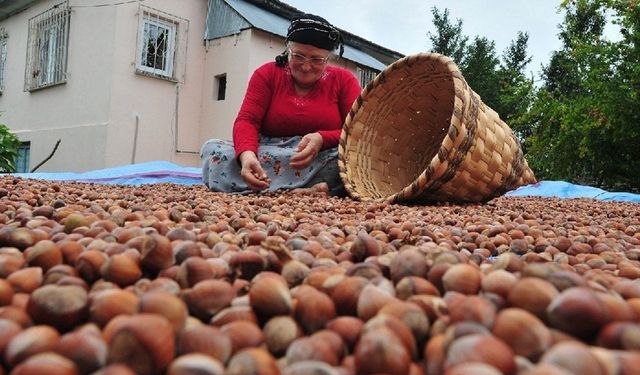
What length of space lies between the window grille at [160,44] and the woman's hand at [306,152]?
14.8ft

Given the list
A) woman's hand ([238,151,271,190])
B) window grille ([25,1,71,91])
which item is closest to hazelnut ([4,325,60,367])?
woman's hand ([238,151,271,190])

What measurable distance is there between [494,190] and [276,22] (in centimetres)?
546

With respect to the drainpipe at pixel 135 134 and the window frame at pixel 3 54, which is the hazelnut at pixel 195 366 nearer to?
the drainpipe at pixel 135 134

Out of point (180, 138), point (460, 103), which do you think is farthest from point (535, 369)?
point (180, 138)

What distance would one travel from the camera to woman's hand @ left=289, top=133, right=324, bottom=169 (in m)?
3.07

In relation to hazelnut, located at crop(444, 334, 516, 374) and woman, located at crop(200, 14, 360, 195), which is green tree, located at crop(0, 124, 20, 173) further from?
hazelnut, located at crop(444, 334, 516, 374)

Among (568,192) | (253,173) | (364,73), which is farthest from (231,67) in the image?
(253,173)

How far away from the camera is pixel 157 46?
7152mm

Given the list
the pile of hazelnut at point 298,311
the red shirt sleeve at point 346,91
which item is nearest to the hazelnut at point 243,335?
the pile of hazelnut at point 298,311

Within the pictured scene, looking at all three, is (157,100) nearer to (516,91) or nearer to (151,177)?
(151,177)

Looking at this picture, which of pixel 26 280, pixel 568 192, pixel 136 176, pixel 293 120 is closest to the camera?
pixel 26 280

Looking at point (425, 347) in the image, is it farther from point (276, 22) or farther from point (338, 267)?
point (276, 22)

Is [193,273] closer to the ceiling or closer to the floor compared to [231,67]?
closer to the floor

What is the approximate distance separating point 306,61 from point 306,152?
1.84 ft
